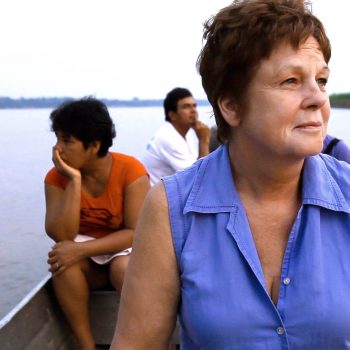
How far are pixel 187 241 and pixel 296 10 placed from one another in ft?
1.92

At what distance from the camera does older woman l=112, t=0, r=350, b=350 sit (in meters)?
1.27

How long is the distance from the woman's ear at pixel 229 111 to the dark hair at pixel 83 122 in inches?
80.1

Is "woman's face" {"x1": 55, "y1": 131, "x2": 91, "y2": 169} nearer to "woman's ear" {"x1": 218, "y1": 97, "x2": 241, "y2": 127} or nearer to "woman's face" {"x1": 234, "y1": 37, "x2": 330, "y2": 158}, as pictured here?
"woman's ear" {"x1": 218, "y1": 97, "x2": 241, "y2": 127}

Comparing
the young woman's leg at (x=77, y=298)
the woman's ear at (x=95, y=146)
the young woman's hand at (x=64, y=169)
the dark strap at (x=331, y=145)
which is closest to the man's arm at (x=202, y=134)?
the woman's ear at (x=95, y=146)

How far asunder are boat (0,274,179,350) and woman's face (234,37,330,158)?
1827mm

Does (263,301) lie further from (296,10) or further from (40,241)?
(40,241)

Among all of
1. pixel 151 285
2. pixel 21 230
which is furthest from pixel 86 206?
pixel 21 230

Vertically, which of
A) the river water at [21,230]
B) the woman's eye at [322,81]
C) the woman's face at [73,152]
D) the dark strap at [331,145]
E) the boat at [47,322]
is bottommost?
the river water at [21,230]

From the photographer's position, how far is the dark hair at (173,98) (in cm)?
549

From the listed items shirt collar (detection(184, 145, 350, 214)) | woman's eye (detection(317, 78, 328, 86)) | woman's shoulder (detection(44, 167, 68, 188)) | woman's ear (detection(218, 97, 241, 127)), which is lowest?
woman's shoulder (detection(44, 167, 68, 188))

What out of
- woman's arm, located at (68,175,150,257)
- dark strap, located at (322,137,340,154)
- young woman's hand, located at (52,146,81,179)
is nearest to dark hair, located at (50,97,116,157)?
young woman's hand, located at (52,146,81,179)

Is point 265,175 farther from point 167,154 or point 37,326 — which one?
point 167,154

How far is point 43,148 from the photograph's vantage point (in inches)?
1043

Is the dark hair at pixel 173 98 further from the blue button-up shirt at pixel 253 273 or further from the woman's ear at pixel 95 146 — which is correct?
the blue button-up shirt at pixel 253 273
